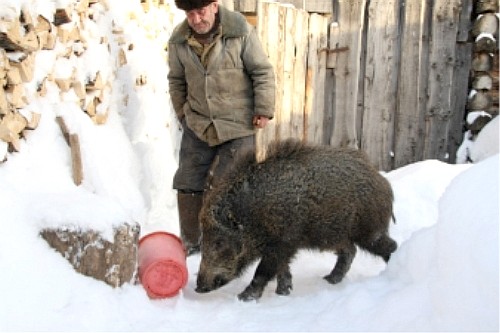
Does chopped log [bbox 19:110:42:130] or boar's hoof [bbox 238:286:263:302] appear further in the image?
chopped log [bbox 19:110:42:130]

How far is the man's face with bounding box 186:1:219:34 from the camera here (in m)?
4.65

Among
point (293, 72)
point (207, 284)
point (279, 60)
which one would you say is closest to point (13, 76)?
point (207, 284)

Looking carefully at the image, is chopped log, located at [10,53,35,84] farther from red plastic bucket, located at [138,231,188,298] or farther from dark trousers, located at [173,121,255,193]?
red plastic bucket, located at [138,231,188,298]

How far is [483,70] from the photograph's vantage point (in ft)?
24.0

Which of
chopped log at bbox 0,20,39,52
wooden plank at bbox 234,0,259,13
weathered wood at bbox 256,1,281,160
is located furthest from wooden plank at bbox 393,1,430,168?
chopped log at bbox 0,20,39,52

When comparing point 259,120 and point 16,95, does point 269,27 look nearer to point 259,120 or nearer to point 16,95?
point 259,120

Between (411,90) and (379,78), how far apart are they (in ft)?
1.30

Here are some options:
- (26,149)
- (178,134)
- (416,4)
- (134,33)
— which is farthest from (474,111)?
(26,149)

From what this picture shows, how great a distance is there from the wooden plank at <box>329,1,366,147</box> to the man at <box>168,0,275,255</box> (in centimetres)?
261

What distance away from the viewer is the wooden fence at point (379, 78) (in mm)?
7320

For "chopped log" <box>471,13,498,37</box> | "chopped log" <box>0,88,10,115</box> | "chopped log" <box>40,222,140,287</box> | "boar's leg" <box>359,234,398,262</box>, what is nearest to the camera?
"chopped log" <box>40,222,140,287</box>

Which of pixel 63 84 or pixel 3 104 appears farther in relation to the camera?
pixel 63 84

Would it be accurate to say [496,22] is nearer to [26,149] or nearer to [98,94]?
[98,94]

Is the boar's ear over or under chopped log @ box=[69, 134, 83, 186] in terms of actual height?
under
